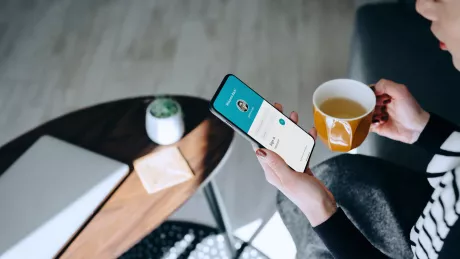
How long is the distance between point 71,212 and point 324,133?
51 centimetres

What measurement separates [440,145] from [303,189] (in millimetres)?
287

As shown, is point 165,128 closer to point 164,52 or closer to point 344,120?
point 344,120

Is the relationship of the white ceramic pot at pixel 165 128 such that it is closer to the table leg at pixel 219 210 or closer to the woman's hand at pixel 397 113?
the table leg at pixel 219 210

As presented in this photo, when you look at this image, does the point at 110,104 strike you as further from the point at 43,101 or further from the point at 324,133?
the point at 43,101

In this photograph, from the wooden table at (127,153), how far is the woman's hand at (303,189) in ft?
0.94

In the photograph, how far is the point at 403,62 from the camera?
1.34m

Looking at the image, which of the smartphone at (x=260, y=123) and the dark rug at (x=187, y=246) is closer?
the smartphone at (x=260, y=123)

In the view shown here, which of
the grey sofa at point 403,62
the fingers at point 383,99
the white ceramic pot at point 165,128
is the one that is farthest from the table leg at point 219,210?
the fingers at point 383,99

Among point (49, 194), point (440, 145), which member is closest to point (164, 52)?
point (49, 194)

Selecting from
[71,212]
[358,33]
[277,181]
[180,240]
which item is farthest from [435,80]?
[71,212]

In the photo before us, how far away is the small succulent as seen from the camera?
1.07 m

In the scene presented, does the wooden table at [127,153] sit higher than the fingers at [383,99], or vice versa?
the fingers at [383,99]

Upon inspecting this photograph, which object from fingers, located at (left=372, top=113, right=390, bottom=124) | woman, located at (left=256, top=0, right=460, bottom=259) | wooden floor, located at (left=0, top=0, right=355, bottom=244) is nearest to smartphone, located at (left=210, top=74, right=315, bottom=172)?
woman, located at (left=256, top=0, right=460, bottom=259)

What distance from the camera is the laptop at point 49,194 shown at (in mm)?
954
